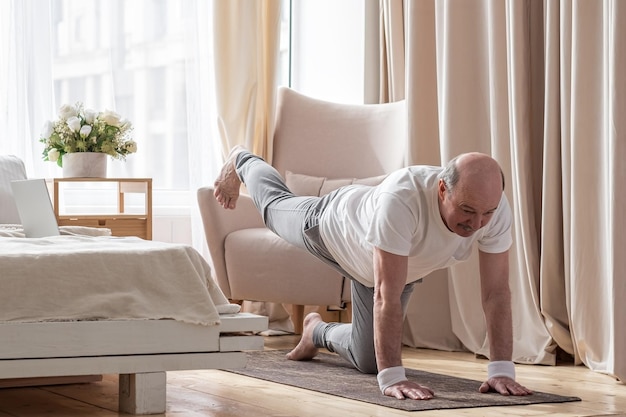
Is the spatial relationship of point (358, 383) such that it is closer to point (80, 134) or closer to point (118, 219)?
point (118, 219)

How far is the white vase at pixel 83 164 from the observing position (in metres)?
3.96

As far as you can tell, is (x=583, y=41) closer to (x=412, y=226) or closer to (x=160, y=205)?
→ (x=412, y=226)

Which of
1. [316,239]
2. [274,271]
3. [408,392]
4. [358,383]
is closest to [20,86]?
[274,271]

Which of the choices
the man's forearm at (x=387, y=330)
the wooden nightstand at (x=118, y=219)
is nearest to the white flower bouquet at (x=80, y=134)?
the wooden nightstand at (x=118, y=219)

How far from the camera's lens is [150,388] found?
226 cm

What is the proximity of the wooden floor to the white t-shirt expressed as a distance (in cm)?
42

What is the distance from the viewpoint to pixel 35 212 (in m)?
2.79

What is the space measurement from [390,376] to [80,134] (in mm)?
2109

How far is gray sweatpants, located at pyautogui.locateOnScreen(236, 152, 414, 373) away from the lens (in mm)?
2828

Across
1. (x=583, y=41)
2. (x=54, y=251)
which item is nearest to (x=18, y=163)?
(x=54, y=251)

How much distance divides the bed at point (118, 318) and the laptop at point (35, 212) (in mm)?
417

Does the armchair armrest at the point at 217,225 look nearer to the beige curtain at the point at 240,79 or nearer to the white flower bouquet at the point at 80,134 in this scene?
the white flower bouquet at the point at 80,134

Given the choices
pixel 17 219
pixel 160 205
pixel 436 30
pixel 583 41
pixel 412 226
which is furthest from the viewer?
pixel 160 205

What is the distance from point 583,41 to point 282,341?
1790 mm
